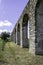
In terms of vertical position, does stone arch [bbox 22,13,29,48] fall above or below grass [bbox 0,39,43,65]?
above

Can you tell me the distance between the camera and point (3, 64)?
294 inches

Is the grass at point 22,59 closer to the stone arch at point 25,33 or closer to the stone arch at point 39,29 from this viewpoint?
the stone arch at point 39,29

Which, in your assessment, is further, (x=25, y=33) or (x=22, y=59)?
(x=25, y=33)

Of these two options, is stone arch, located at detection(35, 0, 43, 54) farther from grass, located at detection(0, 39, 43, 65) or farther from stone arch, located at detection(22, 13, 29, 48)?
stone arch, located at detection(22, 13, 29, 48)

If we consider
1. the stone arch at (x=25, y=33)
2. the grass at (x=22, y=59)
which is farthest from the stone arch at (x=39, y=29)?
the stone arch at (x=25, y=33)

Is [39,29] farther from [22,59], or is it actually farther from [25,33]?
[25,33]

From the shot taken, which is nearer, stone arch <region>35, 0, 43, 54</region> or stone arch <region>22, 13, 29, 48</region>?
stone arch <region>35, 0, 43, 54</region>

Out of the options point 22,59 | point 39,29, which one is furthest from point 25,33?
point 22,59

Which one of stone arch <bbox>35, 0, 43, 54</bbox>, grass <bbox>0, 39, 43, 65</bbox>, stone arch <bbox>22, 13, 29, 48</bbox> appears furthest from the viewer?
stone arch <bbox>22, 13, 29, 48</bbox>

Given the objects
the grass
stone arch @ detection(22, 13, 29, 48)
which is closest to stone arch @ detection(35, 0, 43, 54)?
the grass

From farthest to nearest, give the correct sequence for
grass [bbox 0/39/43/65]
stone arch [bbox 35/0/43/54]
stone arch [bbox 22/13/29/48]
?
stone arch [bbox 22/13/29/48] → stone arch [bbox 35/0/43/54] → grass [bbox 0/39/43/65]

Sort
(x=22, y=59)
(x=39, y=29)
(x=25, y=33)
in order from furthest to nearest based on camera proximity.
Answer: (x=25, y=33), (x=39, y=29), (x=22, y=59)

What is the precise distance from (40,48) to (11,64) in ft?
10.3

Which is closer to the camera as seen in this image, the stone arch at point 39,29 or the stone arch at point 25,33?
the stone arch at point 39,29
